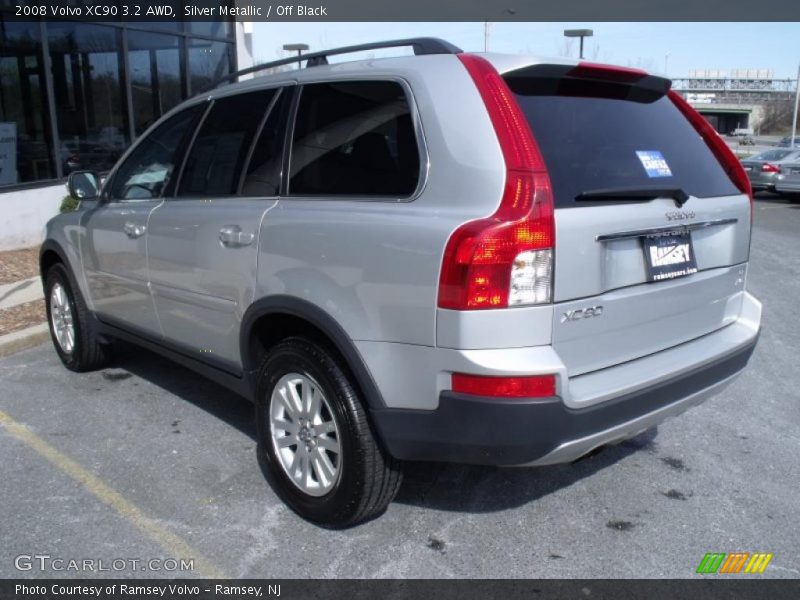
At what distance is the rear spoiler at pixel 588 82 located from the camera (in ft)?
9.11

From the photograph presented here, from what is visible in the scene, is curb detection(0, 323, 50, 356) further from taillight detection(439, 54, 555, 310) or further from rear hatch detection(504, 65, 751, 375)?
rear hatch detection(504, 65, 751, 375)

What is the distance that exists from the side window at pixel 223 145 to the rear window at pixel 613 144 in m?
1.39

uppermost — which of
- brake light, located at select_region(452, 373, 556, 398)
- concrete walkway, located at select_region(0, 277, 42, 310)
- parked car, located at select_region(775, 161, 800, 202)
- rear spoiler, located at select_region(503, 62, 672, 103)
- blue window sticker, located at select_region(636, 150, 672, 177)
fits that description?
rear spoiler, located at select_region(503, 62, 672, 103)

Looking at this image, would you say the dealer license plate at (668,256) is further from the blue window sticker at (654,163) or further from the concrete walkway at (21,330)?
the concrete walkway at (21,330)

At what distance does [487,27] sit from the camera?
2109cm

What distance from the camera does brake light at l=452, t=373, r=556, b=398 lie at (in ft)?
8.05

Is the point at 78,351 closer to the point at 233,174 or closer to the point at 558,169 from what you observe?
the point at 233,174

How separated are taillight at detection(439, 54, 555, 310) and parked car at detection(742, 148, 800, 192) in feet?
60.5

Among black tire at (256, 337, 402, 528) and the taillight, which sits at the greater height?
the taillight

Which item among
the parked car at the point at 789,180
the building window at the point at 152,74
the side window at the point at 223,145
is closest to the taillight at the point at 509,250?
the side window at the point at 223,145

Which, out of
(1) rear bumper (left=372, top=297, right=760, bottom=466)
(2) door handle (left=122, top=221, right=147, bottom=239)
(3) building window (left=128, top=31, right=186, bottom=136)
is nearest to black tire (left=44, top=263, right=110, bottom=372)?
(2) door handle (left=122, top=221, right=147, bottom=239)

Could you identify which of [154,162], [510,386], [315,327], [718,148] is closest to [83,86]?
[154,162]

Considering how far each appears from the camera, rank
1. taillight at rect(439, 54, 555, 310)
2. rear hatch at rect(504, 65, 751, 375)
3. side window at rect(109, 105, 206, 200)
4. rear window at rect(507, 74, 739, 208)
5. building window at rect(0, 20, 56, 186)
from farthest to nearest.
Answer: building window at rect(0, 20, 56, 186)
side window at rect(109, 105, 206, 200)
rear window at rect(507, 74, 739, 208)
rear hatch at rect(504, 65, 751, 375)
taillight at rect(439, 54, 555, 310)
